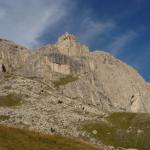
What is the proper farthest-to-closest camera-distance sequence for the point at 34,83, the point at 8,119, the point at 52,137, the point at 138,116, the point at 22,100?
the point at 34,83, the point at 22,100, the point at 138,116, the point at 8,119, the point at 52,137

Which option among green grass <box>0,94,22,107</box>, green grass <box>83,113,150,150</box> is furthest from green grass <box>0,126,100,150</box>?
green grass <box>0,94,22,107</box>

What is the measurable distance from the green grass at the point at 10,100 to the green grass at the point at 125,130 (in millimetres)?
30248

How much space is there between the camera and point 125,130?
110 m

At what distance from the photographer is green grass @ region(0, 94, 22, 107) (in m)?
134

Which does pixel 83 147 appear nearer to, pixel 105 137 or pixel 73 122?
pixel 105 137

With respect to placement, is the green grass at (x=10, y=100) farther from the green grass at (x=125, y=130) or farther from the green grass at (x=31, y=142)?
the green grass at (x=31, y=142)

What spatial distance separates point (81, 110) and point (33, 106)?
21705mm

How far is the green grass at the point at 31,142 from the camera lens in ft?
147

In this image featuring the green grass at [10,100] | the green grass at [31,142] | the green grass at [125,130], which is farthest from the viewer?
the green grass at [10,100]

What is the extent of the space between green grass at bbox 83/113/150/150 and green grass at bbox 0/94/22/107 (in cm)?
3025

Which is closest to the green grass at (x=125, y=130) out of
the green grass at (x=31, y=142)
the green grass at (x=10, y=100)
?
the green grass at (x=10, y=100)

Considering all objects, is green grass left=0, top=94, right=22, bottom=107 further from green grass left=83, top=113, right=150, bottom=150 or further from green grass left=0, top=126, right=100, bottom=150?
green grass left=0, top=126, right=100, bottom=150

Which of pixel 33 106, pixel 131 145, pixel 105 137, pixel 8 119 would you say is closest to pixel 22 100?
pixel 33 106

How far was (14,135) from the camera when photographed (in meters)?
48.9
